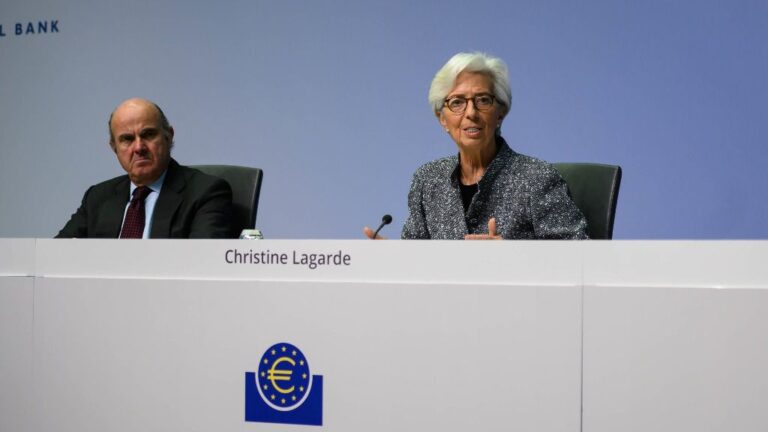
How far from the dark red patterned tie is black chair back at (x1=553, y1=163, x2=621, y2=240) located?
1200 millimetres

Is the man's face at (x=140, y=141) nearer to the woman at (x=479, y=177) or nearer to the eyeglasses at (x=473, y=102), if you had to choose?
the woman at (x=479, y=177)

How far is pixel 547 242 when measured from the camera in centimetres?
133

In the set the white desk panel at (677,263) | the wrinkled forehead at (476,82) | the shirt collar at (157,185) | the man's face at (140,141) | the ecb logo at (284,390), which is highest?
the wrinkled forehead at (476,82)

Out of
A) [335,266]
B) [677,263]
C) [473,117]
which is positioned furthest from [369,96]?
[677,263]

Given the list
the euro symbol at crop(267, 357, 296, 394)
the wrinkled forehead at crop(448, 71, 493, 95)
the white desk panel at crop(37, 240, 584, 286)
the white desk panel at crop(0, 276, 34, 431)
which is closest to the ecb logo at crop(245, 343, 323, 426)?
the euro symbol at crop(267, 357, 296, 394)

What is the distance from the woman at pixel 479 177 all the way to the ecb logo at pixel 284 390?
2.98ft

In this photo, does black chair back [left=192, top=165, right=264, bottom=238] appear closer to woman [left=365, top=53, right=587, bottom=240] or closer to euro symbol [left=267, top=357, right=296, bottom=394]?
woman [left=365, top=53, right=587, bottom=240]

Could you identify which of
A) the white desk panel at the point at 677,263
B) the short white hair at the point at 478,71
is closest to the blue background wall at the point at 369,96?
the short white hair at the point at 478,71

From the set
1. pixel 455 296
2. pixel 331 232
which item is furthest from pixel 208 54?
pixel 455 296

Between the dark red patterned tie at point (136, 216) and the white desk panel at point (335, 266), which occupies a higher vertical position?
the dark red patterned tie at point (136, 216)

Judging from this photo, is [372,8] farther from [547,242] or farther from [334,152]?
[547,242]

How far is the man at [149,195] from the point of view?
2.43 metres

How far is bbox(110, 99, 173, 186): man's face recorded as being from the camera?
2572 millimetres

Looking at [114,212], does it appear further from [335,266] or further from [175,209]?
[335,266]
